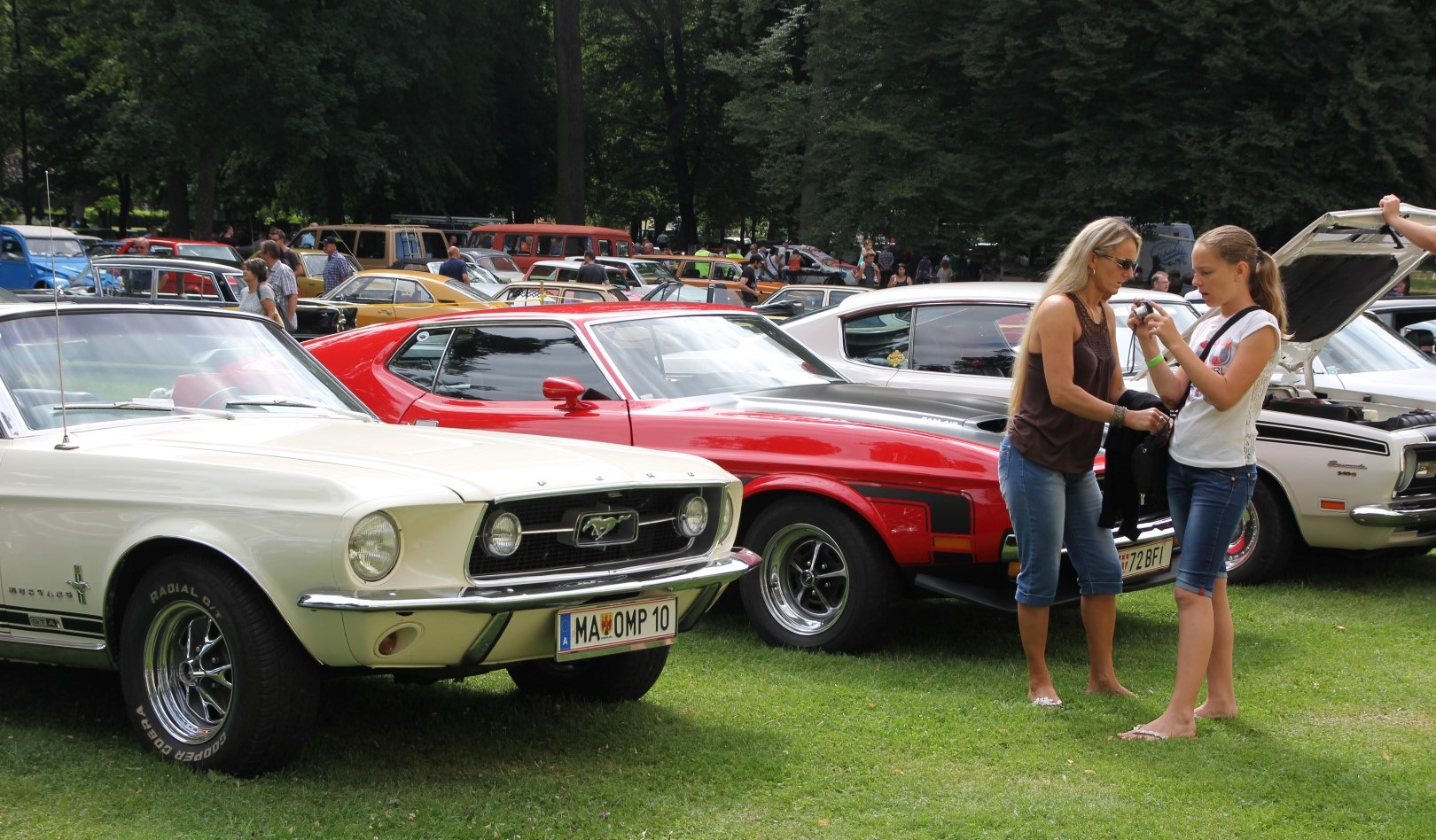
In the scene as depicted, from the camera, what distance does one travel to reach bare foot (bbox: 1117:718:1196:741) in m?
5.01

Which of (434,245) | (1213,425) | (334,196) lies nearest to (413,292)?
(434,245)

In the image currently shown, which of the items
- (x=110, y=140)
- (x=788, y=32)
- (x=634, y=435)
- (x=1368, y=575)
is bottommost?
(x=1368, y=575)

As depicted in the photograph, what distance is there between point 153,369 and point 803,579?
2.94 m

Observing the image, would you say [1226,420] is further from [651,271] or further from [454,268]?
[651,271]

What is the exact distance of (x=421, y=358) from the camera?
7.74 metres

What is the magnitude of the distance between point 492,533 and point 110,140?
4023 cm

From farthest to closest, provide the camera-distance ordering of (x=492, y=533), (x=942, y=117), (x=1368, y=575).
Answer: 1. (x=942, y=117)
2. (x=1368, y=575)
3. (x=492, y=533)

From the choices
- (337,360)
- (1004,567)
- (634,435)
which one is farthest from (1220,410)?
(337,360)

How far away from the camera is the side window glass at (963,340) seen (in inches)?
333

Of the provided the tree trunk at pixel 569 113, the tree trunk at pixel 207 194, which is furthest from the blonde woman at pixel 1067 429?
the tree trunk at pixel 207 194

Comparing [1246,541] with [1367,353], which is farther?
[1367,353]

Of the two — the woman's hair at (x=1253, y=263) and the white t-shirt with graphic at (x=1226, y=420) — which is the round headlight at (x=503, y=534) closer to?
the white t-shirt with graphic at (x=1226, y=420)

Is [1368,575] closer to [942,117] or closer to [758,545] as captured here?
[758,545]

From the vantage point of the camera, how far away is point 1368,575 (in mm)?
8703
